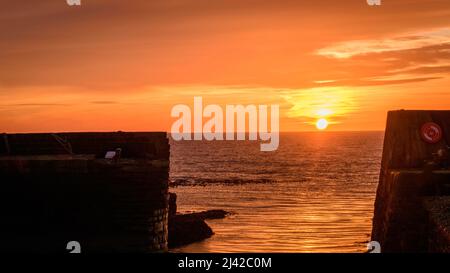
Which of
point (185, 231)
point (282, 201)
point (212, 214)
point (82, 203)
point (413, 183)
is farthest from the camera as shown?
point (282, 201)

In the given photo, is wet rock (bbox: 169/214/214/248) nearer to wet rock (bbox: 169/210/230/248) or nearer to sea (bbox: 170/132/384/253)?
wet rock (bbox: 169/210/230/248)

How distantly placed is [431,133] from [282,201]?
49642 mm

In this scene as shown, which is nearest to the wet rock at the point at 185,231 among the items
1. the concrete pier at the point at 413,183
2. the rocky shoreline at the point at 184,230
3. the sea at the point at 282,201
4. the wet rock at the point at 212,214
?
the rocky shoreline at the point at 184,230

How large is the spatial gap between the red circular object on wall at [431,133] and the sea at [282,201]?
1592cm

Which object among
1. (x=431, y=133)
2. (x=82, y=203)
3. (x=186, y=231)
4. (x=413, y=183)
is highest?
(x=431, y=133)

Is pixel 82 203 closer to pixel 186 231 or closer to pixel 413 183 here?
pixel 413 183

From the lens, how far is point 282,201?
70500mm

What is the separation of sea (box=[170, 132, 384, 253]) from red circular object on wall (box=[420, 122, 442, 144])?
52.2ft

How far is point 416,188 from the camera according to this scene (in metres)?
18.9

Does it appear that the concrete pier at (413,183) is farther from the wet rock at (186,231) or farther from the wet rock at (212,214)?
the wet rock at (212,214)

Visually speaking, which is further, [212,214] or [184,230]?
[212,214]

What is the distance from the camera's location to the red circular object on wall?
2138cm

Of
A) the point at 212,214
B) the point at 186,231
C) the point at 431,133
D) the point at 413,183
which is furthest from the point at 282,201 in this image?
the point at 413,183
